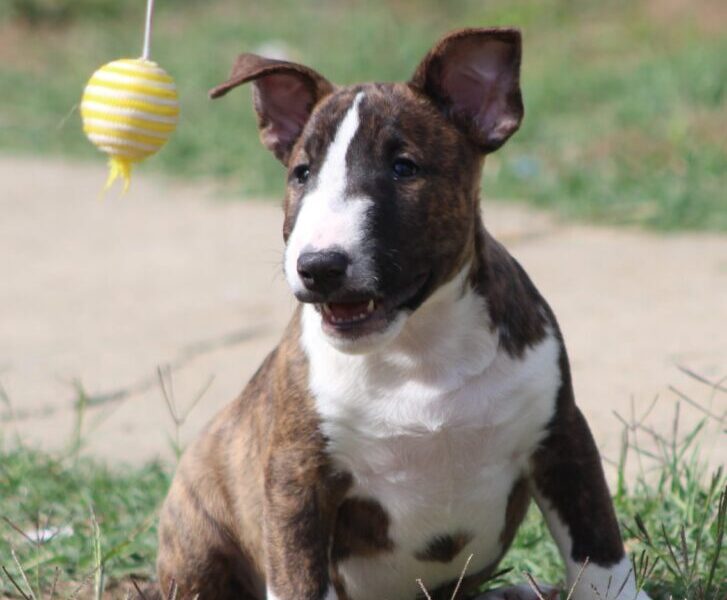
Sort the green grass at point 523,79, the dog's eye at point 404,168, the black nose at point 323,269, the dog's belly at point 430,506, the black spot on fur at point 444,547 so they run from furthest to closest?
the green grass at point 523,79, the black spot on fur at point 444,547, the dog's belly at point 430,506, the dog's eye at point 404,168, the black nose at point 323,269

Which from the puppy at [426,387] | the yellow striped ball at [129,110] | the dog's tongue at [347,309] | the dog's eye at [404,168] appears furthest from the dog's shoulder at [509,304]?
the yellow striped ball at [129,110]

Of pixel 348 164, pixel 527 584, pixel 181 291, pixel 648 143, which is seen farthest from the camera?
pixel 648 143

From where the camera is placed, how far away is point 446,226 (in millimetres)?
3514

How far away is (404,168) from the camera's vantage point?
3.51m

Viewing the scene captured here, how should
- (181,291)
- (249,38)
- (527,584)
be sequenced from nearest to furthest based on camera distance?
(527,584) < (181,291) < (249,38)

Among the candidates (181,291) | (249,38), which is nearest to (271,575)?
(181,291)

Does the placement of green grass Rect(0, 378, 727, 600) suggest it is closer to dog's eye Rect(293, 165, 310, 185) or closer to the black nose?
the black nose

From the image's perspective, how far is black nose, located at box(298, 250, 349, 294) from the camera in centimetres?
322

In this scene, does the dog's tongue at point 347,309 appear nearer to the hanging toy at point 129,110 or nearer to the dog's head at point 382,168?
the dog's head at point 382,168

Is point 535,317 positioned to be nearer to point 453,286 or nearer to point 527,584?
point 453,286

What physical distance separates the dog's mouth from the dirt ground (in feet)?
5.62

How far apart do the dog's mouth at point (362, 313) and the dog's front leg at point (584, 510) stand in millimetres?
514

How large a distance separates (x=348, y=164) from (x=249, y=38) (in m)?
10.7

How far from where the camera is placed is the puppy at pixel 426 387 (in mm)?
3512
